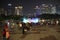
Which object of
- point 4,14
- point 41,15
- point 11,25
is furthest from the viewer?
point 41,15

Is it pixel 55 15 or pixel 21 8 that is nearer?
pixel 21 8

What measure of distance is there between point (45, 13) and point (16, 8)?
32877 mm

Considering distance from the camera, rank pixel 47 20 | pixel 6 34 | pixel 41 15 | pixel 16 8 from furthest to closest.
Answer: pixel 41 15 < pixel 47 20 < pixel 16 8 < pixel 6 34

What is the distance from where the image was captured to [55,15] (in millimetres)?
104750

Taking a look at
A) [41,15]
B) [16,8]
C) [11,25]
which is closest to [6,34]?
[11,25]

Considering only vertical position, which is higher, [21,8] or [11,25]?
[21,8]

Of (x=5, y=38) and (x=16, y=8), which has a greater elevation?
(x=16, y=8)

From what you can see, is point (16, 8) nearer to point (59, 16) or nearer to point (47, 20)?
point (47, 20)

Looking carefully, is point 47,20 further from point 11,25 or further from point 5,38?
point 5,38

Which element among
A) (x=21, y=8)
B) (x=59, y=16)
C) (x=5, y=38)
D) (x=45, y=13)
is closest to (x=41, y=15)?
(x=45, y=13)

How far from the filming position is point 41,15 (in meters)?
107

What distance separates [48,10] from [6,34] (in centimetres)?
9017

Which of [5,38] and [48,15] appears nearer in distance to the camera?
[5,38]

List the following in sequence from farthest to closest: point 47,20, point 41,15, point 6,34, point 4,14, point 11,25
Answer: point 41,15, point 47,20, point 4,14, point 11,25, point 6,34
